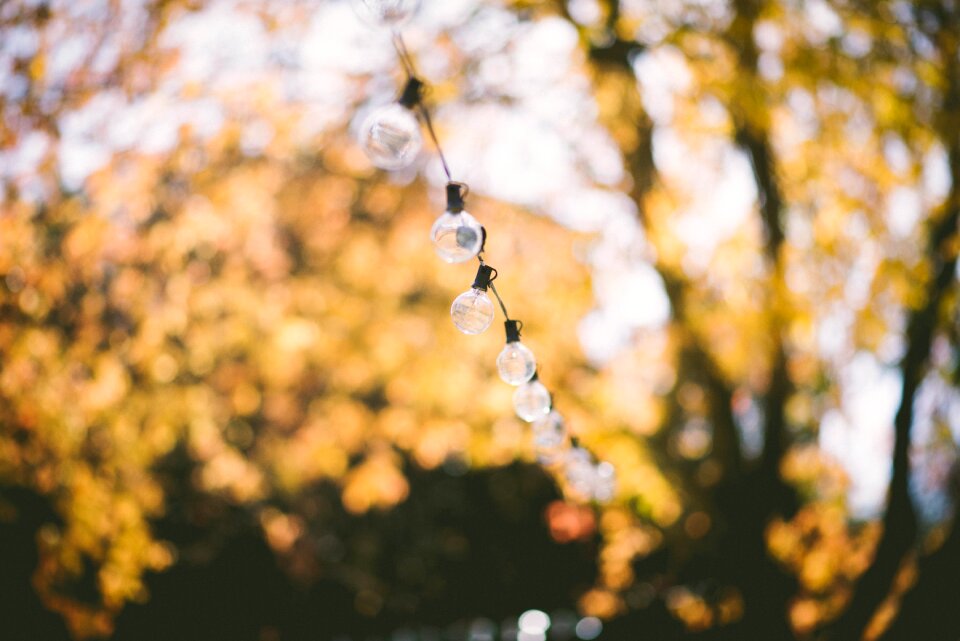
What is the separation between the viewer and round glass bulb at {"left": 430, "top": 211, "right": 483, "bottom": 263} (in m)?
1.60

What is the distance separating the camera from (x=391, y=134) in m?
1.62

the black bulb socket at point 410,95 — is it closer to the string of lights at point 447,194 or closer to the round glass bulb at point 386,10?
the string of lights at point 447,194

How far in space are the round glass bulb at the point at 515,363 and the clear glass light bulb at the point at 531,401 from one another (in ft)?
0.92

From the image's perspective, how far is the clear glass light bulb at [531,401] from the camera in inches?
89.0

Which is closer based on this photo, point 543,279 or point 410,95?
point 410,95

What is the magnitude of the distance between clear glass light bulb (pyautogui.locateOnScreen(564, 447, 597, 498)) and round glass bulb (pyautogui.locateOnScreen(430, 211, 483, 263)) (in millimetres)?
1556

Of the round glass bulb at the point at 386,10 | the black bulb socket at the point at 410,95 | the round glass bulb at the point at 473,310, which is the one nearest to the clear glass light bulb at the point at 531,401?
the round glass bulb at the point at 473,310

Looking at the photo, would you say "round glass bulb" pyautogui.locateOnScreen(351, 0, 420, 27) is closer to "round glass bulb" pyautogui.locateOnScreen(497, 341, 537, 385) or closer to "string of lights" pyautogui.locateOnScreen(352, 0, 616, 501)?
"string of lights" pyautogui.locateOnScreen(352, 0, 616, 501)

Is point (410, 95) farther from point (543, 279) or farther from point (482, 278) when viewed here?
point (543, 279)

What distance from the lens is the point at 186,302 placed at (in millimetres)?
4863

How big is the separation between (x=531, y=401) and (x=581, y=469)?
3.22 feet

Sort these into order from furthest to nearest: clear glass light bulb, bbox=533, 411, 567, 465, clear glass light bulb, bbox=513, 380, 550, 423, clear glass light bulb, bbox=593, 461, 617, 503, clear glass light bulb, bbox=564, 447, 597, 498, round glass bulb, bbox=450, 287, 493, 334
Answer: clear glass light bulb, bbox=593, 461, 617, 503
clear glass light bulb, bbox=564, 447, 597, 498
clear glass light bulb, bbox=533, 411, 567, 465
clear glass light bulb, bbox=513, 380, 550, 423
round glass bulb, bbox=450, 287, 493, 334

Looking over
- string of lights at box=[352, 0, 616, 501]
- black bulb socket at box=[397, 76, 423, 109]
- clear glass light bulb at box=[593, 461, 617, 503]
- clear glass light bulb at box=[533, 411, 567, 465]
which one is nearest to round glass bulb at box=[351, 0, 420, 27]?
string of lights at box=[352, 0, 616, 501]

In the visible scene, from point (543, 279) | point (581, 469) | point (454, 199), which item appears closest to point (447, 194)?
point (454, 199)
